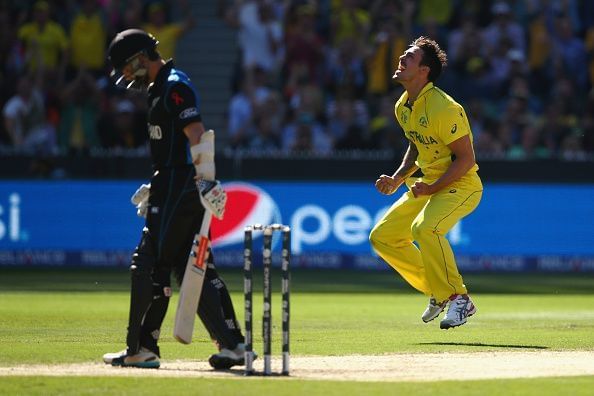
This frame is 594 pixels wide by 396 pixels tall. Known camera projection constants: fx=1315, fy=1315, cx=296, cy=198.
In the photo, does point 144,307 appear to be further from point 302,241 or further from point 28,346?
point 302,241

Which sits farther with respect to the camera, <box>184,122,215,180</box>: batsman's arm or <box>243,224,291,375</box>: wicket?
<box>184,122,215,180</box>: batsman's arm

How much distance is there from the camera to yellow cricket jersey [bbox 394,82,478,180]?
34.7ft

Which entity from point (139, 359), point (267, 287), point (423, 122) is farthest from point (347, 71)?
point (267, 287)

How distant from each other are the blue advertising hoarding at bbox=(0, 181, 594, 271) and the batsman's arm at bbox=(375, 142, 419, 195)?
294 inches

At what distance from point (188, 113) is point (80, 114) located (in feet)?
42.1

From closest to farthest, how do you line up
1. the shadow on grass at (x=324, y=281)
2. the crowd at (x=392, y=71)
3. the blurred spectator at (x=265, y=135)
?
the shadow on grass at (x=324, y=281) < the blurred spectator at (x=265, y=135) < the crowd at (x=392, y=71)

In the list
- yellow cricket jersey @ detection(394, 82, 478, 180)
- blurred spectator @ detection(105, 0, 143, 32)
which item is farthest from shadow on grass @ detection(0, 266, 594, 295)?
yellow cricket jersey @ detection(394, 82, 478, 180)

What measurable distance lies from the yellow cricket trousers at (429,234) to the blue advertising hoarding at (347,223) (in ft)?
25.1

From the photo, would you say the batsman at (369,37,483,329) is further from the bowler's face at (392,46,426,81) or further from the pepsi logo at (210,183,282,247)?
the pepsi logo at (210,183,282,247)

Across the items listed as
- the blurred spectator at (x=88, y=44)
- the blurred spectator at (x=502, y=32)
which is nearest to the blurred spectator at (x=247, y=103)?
A: the blurred spectator at (x=88, y=44)

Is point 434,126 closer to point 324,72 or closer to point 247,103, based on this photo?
point 247,103

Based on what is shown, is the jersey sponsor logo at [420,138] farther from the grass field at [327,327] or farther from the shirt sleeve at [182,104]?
the shirt sleeve at [182,104]

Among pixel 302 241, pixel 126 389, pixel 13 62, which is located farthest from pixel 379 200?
pixel 126 389

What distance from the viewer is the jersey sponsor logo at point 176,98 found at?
8.35m
